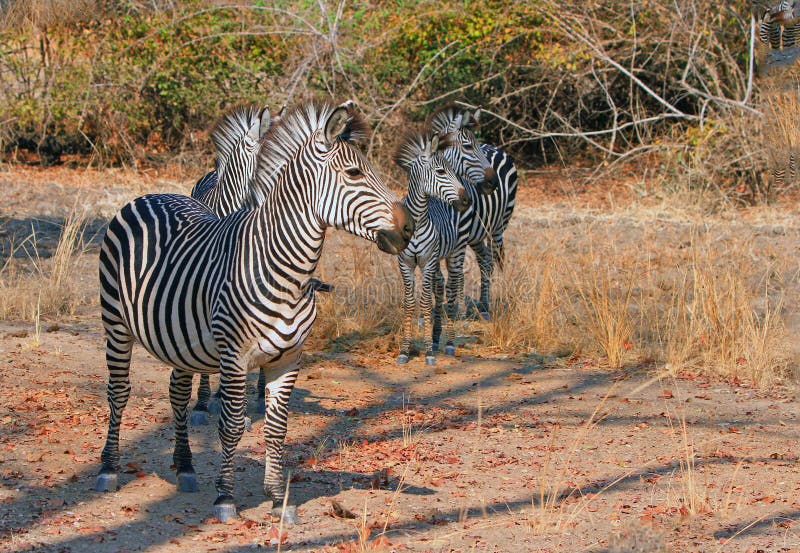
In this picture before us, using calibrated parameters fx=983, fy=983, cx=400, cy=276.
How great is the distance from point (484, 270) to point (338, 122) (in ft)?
21.0

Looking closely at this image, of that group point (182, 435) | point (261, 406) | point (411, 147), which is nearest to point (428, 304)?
point (411, 147)

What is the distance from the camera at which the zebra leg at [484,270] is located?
36.7ft

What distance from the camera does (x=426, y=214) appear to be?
9.11 metres

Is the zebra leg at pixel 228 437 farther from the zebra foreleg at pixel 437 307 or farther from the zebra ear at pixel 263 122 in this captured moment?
the zebra foreleg at pixel 437 307

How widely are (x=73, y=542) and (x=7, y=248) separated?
8.12 metres

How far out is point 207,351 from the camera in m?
5.34

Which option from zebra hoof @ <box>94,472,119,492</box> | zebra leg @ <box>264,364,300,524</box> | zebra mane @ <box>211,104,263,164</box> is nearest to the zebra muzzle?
zebra mane @ <box>211,104,263,164</box>

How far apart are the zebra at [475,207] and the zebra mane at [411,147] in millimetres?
367

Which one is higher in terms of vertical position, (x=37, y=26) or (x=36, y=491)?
(x=37, y=26)

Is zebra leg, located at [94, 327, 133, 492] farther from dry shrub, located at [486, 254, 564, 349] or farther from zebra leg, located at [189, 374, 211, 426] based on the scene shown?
dry shrub, located at [486, 254, 564, 349]

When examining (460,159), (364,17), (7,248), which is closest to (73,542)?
(460,159)

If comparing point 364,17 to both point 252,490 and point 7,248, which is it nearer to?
point 7,248

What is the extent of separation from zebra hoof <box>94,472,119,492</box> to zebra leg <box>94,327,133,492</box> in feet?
0.12

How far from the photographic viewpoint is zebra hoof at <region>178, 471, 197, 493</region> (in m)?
5.77
